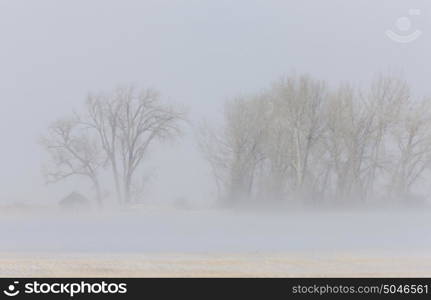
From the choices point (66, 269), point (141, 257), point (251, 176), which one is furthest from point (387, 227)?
point (66, 269)

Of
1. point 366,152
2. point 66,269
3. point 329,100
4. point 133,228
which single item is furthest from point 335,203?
point 66,269

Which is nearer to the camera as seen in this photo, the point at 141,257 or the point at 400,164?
the point at 141,257

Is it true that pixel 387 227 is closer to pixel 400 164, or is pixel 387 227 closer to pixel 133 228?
pixel 400 164

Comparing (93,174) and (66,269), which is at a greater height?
(93,174)

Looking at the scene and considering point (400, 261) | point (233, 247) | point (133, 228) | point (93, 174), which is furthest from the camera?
point (93, 174)

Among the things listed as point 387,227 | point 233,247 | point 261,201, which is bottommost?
point 233,247

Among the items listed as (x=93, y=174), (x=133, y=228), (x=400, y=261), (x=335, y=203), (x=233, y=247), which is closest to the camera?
(x=400, y=261)

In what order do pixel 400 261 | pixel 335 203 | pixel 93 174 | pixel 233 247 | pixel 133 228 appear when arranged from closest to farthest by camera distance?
1. pixel 400 261
2. pixel 233 247
3. pixel 133 228
4. pixel 93 174
5. pixel 335 203

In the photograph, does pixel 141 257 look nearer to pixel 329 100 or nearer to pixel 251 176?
pixel 251 176

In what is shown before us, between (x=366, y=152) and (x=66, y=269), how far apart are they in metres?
21.8

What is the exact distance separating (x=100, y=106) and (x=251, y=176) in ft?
25.8

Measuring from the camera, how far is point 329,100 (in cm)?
3469

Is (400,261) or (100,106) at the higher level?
(100,106)

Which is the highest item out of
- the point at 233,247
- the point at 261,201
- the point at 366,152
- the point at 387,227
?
the point at 366,152
